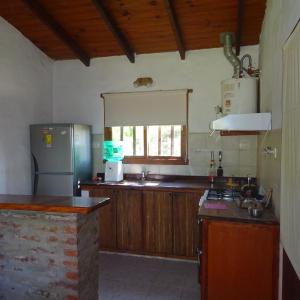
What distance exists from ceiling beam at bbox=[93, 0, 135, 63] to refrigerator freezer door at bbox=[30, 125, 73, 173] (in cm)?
124

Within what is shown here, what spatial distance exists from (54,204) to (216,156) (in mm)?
2525

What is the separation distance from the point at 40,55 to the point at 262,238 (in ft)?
12.0

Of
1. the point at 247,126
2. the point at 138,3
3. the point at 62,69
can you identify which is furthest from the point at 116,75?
the point at 247,126

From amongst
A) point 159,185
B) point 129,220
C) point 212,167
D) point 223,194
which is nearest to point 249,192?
point 223,194

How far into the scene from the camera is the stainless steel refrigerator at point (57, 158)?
373 cm

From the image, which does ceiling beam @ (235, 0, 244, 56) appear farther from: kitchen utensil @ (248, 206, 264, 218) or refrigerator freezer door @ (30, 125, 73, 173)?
refrigerator freezer door @ (30, 125, 73, 173)

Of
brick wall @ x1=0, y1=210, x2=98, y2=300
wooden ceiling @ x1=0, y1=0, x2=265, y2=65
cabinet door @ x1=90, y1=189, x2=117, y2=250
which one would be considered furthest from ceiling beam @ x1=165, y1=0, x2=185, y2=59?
brick wall @ x1=0, y1=210, x2=98, y2=300

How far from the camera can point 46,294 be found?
199 centimetres

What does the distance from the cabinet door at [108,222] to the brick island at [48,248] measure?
1.55 metres

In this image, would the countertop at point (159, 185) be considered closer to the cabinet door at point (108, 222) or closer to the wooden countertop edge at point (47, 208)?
the cabinet door at point (108, 222)

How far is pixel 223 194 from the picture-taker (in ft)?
10.1

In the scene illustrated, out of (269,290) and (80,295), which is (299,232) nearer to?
(269,290)

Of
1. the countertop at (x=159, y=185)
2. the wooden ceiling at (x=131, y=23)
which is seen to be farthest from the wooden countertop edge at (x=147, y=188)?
the wooden ceiling at (x=131, y=23)

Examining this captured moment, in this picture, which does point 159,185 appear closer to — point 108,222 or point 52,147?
point 108,222
